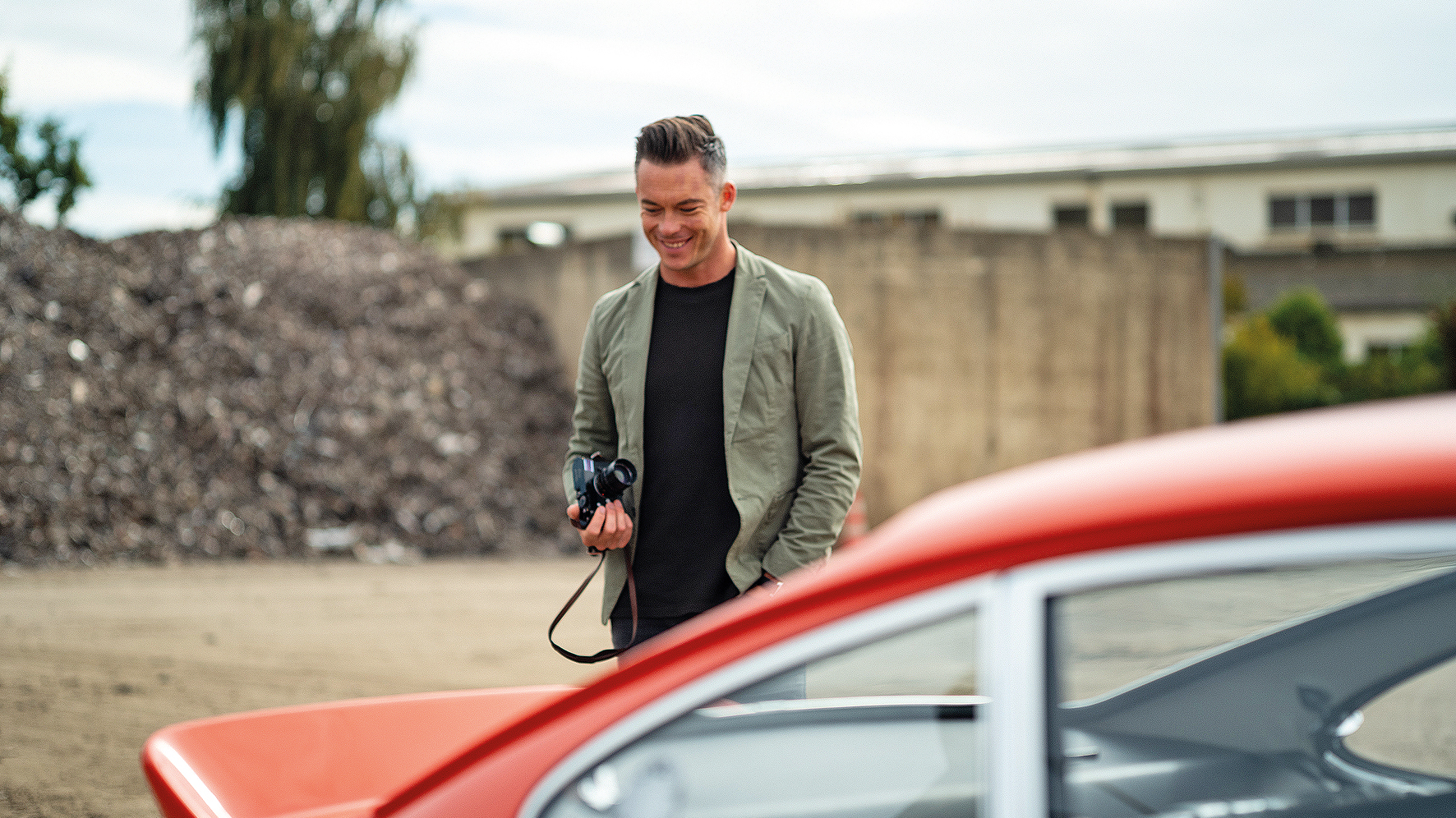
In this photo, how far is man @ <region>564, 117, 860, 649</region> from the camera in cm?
228

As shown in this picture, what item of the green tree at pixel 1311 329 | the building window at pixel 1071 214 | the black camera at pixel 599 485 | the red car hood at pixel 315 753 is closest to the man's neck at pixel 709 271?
the black camera at pixel 599 485

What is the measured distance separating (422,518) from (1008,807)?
33.3ft

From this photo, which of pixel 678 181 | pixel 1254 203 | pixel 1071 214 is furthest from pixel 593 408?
pixel 1254 203

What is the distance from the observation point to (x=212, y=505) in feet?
33.3

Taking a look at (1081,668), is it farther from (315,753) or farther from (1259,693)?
(315,753)

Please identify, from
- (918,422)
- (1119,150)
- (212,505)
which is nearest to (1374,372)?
(1119,150)

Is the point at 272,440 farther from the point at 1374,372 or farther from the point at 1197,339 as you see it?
the point at 1374,372

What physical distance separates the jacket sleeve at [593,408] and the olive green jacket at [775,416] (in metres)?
0.12

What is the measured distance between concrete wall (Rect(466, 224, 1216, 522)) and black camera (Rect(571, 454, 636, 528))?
379 inches

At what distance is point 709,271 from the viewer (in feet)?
7.83

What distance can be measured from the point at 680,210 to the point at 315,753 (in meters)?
1.24

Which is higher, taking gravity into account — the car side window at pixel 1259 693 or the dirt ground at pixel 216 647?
the car side window at pixel 1259 693

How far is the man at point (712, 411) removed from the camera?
7.49 feet

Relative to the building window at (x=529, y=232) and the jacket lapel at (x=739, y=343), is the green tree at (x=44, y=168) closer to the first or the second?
the building window at (x=529, y=232)
